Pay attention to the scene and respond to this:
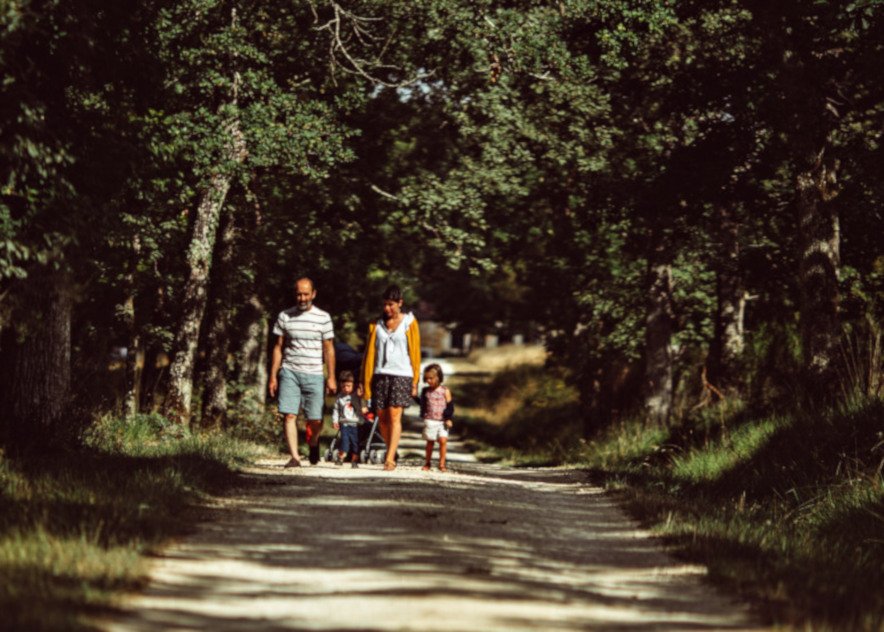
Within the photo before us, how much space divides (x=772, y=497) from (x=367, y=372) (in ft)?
16.9

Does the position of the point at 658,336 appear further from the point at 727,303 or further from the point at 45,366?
the point at 45,366

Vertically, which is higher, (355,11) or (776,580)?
(355,11)

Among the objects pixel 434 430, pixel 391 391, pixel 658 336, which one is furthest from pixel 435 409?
pixel 658 336

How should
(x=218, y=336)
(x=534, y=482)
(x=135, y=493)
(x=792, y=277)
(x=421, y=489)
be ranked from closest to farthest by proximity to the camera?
(x=135, y=493)
(x=421, y=489)
(x=534, y=482)
(x=792, y=277)
(x=218, y=336)

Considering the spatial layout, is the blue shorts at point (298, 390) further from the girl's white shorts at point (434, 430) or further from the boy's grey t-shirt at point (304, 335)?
the girl's white shorts at point (434, 430)

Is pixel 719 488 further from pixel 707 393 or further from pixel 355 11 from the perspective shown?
pixel 355 11

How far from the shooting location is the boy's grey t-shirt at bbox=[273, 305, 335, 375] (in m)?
15.9

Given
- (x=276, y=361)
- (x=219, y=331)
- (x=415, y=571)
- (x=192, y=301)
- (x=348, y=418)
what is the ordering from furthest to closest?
(x=219, y=331) < (x=192, y=301) < (x=348, y=418) < (x=276, y=361) < (x=415, y=571)

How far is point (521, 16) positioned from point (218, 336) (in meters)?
8.13

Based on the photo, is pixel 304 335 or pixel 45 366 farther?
pixel 304 335

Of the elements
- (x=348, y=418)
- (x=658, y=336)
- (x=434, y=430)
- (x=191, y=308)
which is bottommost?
(x=434, y=430)

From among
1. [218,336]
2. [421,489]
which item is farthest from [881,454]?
[218,336]

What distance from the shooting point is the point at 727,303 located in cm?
2638

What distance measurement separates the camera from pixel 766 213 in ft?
67.8
